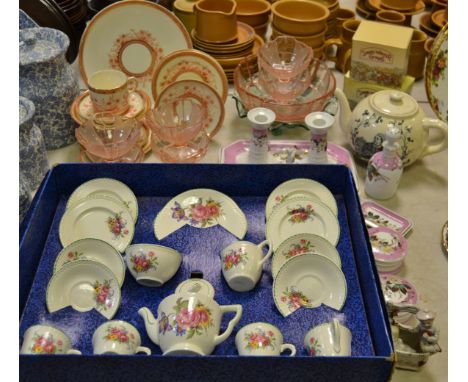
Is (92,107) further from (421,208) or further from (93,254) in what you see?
(421,208)

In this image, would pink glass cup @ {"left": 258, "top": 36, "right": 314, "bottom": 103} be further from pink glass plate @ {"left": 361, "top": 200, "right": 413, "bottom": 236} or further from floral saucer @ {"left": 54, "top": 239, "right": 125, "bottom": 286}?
floral saucer @ {"left": 54, "top": 239, "right": 125, "bottom": 286}

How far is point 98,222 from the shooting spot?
1.24 meters

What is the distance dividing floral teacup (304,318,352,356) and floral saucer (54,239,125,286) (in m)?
0.40

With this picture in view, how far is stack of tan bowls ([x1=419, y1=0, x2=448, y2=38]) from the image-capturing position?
2.04m

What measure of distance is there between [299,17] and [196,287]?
1231 mm

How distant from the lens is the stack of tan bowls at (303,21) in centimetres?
178

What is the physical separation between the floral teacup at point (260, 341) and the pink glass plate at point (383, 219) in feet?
1.55

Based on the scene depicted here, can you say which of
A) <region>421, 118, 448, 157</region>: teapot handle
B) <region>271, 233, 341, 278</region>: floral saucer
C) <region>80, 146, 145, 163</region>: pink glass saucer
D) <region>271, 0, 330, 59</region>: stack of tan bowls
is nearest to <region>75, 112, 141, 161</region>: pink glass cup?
<region>80, 146, 145, 163</region>: pink glass saucer

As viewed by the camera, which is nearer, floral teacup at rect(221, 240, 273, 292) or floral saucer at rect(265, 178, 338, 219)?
floral teacup at rect(221, 240, 273, 292)

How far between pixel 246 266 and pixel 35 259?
0.44 metres

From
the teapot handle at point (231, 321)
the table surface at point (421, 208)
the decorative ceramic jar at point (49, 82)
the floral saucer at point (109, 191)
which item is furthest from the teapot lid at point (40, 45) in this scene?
the teapot handle at point (231, 321)

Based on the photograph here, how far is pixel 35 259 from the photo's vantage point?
45.2 inches

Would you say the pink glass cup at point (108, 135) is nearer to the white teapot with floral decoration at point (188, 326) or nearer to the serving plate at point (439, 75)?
Result: the white teapot with floral decoration at point (188, 326)

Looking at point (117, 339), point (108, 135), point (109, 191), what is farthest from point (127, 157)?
point (117, 339)
